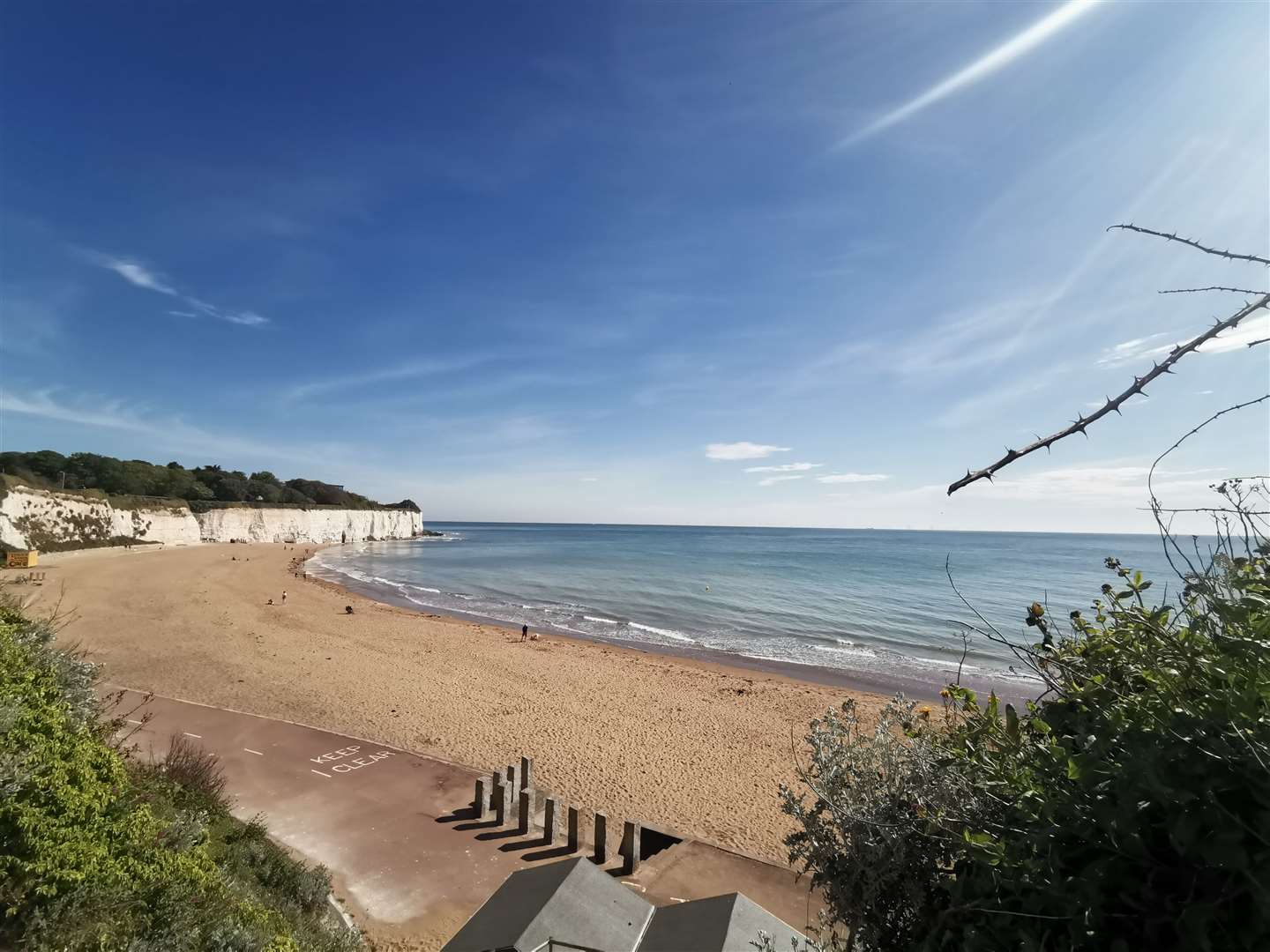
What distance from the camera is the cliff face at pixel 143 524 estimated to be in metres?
42.4

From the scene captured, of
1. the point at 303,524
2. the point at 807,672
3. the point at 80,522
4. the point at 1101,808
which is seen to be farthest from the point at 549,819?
the point at 303,524

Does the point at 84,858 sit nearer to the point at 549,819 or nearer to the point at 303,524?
the point at 549,819

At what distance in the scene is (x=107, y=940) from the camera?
139 inches

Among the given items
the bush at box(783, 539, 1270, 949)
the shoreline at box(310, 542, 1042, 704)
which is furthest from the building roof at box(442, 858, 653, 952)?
the shoreline at box(310, 542, 1042, 704)

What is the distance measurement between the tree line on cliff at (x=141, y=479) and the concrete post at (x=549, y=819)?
7408cm

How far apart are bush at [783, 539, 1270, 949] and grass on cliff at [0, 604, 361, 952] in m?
3.82

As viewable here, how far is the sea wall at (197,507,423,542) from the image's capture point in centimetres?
6938

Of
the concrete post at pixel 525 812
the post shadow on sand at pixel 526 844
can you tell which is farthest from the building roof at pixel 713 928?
the concrete post at pixel 525 812

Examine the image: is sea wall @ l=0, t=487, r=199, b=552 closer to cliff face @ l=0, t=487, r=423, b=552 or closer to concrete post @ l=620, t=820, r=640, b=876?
cliff face @ l=0, t=487, r=423, b=552

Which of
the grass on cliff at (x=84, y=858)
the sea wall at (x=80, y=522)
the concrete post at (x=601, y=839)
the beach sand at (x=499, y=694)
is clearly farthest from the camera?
the sea wall at (x=80, y=522)

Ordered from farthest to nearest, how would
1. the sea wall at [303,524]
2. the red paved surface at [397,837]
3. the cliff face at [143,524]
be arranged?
1. the sea wall at [303,524]
2. the cliff face at [143,524]
3. the red paved surface at [397,837]

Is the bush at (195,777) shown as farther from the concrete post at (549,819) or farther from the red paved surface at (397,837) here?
the concrete post at (549,819)

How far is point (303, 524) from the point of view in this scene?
8706 cm

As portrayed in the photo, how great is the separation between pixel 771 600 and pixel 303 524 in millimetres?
74072
